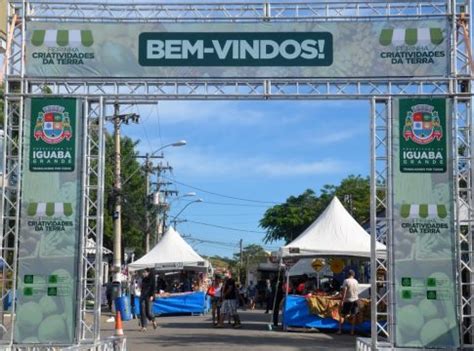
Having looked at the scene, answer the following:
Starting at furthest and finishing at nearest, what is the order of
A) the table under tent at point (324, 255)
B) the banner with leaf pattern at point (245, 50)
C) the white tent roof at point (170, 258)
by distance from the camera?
1. the white tent roof at point (170, 258)
2. the table under tent at point (324, 255)
3. the banner with leaf pattern at point (245, 50)

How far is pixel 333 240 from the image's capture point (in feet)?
78.6

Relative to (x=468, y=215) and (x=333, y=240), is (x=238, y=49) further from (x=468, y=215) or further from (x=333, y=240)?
(x=333, y=240)

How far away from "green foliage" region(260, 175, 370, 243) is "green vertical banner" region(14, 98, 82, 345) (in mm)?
56724

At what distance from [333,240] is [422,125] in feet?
30.1

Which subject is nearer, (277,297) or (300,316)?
(300,316)

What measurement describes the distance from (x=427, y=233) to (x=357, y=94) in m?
2.95

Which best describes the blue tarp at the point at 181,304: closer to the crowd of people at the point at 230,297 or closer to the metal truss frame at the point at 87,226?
the crowd of people at the point at 230,297

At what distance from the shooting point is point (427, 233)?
592 inches

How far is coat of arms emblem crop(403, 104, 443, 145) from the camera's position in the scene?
50.1 feet

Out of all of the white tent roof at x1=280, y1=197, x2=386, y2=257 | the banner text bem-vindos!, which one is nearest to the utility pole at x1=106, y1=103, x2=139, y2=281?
the white tent roof at x1=280, y1=197, x2=386, y2=257

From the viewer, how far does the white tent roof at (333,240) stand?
75.9 feet

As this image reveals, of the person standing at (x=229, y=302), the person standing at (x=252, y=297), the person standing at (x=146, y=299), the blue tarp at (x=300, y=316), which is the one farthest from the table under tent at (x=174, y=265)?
the person standing at (x=252, y=297)

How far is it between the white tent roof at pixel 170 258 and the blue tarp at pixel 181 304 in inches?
67.4

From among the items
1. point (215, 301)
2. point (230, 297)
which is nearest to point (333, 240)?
point (230, 297)
